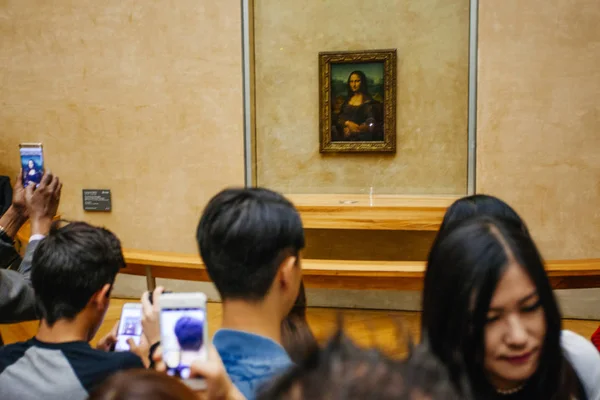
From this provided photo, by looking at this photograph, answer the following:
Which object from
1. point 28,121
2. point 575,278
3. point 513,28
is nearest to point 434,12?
point 513,28

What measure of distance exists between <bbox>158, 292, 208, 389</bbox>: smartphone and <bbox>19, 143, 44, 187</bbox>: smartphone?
220 cm

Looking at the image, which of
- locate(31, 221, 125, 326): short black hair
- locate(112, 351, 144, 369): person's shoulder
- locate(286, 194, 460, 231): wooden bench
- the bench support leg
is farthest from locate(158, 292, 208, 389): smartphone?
locate(286, 194, 460, 231): wooden bench

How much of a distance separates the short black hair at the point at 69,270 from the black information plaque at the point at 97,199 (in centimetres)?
609

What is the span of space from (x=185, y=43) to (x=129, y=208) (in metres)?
2.49

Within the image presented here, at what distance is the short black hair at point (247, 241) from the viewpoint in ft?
6.45

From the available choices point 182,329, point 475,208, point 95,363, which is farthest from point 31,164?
point 475,208

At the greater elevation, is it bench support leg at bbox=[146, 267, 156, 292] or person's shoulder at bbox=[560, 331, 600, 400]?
person's shoulder at bbox=[560, 331, 600, 400]

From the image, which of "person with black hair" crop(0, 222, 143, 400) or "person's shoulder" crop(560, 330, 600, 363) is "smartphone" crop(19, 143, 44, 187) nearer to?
"person with black hair" crop(0, 222, 143, 400)

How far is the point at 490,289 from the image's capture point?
5.31 feet

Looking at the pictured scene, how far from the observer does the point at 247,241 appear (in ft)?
6.49

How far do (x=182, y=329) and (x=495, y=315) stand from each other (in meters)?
0.89

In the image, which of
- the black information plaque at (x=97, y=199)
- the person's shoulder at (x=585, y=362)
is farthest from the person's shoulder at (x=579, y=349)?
the black information plaque at (x=97, y=199)

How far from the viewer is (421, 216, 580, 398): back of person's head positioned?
1.63 meters

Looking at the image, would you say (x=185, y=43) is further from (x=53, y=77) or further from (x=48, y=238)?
(x=48, y=238)
